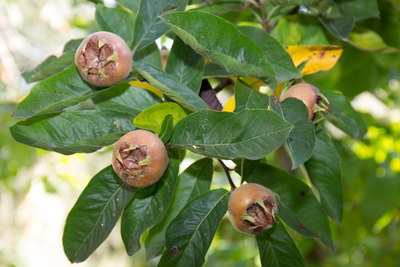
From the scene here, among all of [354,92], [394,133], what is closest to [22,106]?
[354,92]

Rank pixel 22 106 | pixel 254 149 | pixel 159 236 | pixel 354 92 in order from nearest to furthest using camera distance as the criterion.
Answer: pixel 254 149
pixel 22 106
pixel 159 236
pixel 354 92

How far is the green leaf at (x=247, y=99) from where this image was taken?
26.3 inches

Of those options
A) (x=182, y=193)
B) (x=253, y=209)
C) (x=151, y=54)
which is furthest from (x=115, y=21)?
(x=253, y=209)

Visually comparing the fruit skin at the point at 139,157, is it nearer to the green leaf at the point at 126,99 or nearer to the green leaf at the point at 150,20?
the green leaf at the point at 126,99

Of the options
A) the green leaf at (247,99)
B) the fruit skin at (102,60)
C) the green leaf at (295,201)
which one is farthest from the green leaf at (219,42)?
the green leaf at (295,201)

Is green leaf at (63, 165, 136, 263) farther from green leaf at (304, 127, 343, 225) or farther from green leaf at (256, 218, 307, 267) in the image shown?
green leaf at (304, 127, 343, 225)

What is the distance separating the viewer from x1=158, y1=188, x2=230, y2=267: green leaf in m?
0.71

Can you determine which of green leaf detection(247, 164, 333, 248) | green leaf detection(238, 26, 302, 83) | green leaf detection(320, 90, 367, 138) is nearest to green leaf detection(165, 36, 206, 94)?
green leaf detection(238, 26, 302, 83)

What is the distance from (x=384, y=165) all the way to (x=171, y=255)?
1.74 m

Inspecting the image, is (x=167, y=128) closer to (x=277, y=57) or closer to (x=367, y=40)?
(x=277, y=57)

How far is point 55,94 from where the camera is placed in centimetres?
70

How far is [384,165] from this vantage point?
1952 millimetres

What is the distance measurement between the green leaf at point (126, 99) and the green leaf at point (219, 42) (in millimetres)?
215

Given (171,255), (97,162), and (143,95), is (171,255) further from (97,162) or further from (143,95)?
(97,162)
